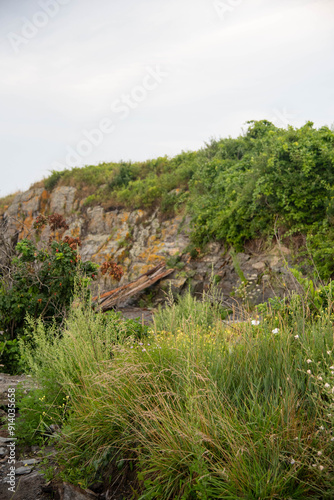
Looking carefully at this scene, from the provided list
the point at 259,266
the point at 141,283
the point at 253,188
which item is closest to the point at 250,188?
the point at 253,188

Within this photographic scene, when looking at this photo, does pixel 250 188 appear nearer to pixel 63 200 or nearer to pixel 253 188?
pixel 253 188

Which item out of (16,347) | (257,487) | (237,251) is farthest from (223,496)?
(237,251)

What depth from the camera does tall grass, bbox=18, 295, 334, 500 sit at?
93.5 inches

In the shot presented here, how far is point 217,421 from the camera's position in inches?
104

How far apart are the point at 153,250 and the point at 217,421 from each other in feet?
35.4

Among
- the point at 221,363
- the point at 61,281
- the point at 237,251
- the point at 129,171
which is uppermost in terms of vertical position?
the point at 129,171

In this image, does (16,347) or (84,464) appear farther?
(16,347)

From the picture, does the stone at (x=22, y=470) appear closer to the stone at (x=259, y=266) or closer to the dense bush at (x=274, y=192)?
the dense bush at (x=274, y=192)

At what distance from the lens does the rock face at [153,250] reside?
9734mm

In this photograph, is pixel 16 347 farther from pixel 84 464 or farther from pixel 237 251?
pixel 237 251

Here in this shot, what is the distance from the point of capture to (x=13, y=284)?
736cm

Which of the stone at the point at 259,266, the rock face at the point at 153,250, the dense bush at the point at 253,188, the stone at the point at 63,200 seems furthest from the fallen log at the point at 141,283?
the stone at the point at 63,200

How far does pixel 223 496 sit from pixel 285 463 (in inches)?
17.3

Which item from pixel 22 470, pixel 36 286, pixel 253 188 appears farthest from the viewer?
pixel 253 188
